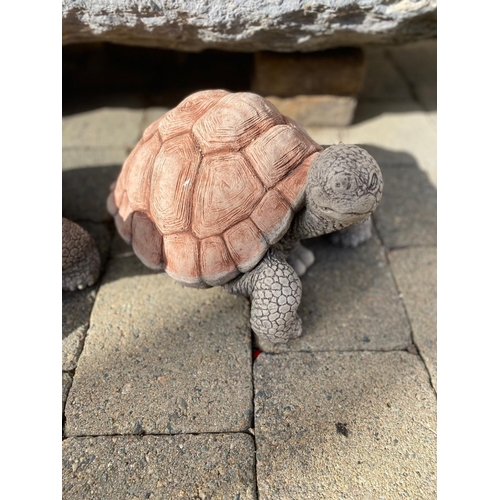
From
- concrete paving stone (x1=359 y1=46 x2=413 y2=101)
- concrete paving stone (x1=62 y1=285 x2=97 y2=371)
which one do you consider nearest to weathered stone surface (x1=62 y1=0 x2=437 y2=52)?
concrete paving stone (x1=359 y1=46 x2=413 y2=101)

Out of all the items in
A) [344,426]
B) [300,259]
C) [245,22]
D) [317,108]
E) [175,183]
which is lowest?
[344,426]

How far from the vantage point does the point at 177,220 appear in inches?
69.9

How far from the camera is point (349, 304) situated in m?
2.13

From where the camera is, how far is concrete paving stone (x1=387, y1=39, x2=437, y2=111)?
3.69 m

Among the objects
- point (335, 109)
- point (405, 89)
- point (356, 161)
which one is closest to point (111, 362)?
point (356, 161)

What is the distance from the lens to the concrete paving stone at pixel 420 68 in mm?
3688

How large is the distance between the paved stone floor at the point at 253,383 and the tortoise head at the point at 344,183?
0.63 meters

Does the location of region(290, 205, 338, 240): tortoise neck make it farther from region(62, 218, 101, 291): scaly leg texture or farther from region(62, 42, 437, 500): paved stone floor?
region(62, 218, 101, 291): scaly leg texture

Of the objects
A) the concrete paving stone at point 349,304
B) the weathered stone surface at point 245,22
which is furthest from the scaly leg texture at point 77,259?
the weathered stone surface at point 245,22

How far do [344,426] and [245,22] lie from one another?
187cm

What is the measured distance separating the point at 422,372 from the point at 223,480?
35.2 inches

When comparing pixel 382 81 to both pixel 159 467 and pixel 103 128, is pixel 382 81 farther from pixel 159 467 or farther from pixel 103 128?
pixel 159 467

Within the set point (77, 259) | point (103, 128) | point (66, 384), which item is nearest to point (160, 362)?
point (66, 384)

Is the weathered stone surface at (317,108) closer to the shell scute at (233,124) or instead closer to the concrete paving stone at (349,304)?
the concrete paving stone at (349,304)
